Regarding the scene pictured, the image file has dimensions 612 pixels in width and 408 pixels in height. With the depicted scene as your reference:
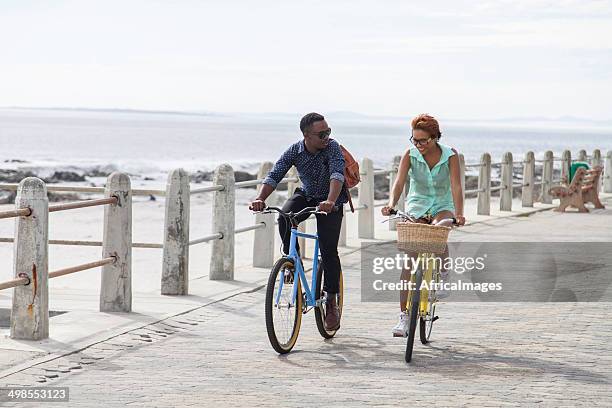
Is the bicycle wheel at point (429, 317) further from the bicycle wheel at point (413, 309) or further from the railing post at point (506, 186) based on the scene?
the railing post at point (506, 186)

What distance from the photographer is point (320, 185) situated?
921 cm

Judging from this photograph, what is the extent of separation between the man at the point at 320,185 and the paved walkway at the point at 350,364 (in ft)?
1.80

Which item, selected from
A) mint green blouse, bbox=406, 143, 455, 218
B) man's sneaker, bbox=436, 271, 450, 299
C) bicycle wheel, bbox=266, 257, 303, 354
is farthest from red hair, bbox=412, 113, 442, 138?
bicycle wheel, bbox=266, 257, 303, 354

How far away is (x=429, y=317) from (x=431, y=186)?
38.5 inches

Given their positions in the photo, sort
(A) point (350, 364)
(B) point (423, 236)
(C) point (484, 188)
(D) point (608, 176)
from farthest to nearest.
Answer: (D) point (608, 176)
(C) point (484, 188)
(A) point (350, 364)
(B) point (423, 236)

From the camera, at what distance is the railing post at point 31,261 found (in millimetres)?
8844

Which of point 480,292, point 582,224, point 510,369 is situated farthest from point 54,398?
point 582,224

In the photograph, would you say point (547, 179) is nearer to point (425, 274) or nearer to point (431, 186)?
point (431, 186)

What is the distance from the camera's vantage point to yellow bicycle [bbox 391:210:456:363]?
806 centimetres

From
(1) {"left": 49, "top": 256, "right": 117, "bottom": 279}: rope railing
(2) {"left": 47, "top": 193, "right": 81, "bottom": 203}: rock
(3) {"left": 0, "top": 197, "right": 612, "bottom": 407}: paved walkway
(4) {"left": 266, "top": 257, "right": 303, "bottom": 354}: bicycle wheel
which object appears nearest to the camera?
(3) {"left": 0, "top": 197, "right": 612, "bottom": 407}: paved walkway

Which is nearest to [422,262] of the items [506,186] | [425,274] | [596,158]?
[425,274]

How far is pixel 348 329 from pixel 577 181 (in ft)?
54.9

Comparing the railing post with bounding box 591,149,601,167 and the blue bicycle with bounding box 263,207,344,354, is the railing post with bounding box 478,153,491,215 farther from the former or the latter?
the blue bicycle with bounding box 263,207,344,354

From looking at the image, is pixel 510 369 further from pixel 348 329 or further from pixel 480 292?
pixel 480 292
